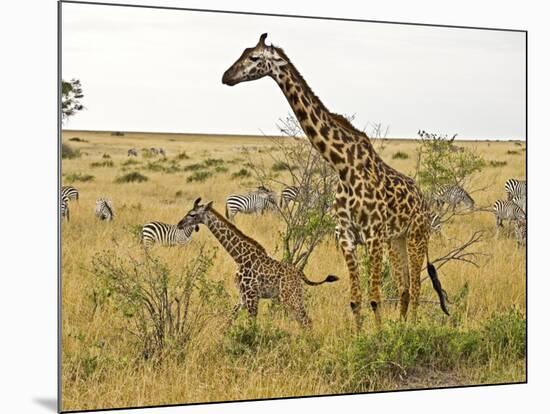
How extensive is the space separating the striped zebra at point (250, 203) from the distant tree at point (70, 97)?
1078mm

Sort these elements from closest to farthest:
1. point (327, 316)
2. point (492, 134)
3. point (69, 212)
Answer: point (69, 212)
point (327, 316)
point (492, 134)

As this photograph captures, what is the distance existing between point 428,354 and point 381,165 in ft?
4.01

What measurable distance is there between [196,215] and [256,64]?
38.2 inches

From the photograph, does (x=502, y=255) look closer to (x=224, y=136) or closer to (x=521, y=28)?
(x=521, y=28)

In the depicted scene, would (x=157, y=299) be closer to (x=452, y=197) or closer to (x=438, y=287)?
(x=438, y=287)

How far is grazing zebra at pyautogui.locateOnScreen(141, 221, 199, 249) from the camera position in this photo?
6.91 metres

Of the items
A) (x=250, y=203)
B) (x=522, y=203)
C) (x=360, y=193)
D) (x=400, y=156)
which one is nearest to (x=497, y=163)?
(x=522, y=203)

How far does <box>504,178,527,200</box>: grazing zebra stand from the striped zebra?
169 cm

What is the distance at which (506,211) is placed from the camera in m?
7.88

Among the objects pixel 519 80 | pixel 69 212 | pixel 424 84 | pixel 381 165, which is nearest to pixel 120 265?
pixel 69 212

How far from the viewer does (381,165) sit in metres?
7.44

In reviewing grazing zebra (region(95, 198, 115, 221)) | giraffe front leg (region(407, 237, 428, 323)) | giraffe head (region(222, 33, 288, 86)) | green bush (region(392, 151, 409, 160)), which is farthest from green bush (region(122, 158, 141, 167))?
giraffe front leg (region(407, 237, 428, 323))

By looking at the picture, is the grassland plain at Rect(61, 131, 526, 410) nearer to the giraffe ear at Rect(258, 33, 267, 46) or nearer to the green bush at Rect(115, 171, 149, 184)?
the green bush at Rect(115, 171, 149, 184)

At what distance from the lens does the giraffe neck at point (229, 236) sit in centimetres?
710
